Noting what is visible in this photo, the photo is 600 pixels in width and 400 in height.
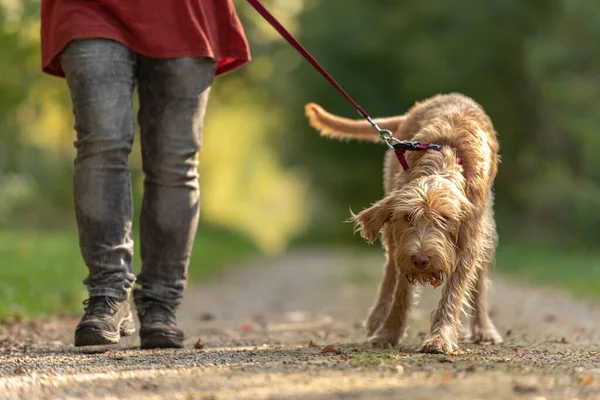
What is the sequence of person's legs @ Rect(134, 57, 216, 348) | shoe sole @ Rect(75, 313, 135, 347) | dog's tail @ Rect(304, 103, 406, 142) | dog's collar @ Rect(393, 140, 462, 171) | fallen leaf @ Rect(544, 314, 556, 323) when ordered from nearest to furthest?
shoe sole @ Rect(75, 313, 135, 347) → dog's collar @ Rect(393, 140, 462, 171) → person's legs @ Rect(134, 57, 216, 348) → dog's tail @ Rect(304, 103, 406, 142) → fallen leaf @ Rect(544, 314, 556, 323)

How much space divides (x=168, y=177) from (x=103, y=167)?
1.24 feet

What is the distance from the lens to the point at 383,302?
5484mm

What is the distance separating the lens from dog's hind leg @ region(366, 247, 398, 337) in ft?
17.9

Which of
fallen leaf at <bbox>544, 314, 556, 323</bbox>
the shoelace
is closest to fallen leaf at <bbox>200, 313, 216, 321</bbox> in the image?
fallen leaf at <bbox>544, 314, 556, 323</bbox>

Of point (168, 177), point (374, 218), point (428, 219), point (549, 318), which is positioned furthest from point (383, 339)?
point (549, 318)

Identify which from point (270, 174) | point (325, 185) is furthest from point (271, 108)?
point (270, 174)

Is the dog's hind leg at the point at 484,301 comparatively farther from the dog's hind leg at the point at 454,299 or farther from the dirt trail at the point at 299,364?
the dog's hind leg at the point at 454,299

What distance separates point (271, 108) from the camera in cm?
3612

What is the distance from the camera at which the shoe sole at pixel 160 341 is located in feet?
15.4

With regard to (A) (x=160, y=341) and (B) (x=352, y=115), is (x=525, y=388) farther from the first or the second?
(B) (x=352, y=115)

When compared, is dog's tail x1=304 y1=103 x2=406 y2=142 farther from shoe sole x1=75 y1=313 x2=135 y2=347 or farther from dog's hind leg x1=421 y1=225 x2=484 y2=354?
shoe sole x1=75 y1=313 x2=135 y2=347

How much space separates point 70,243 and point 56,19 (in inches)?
441

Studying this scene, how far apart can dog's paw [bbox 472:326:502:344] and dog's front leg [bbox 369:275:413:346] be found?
0.59 m

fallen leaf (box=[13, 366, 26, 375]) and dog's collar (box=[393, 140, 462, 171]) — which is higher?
dog's collar (box=[393, 140, 462, 171])
